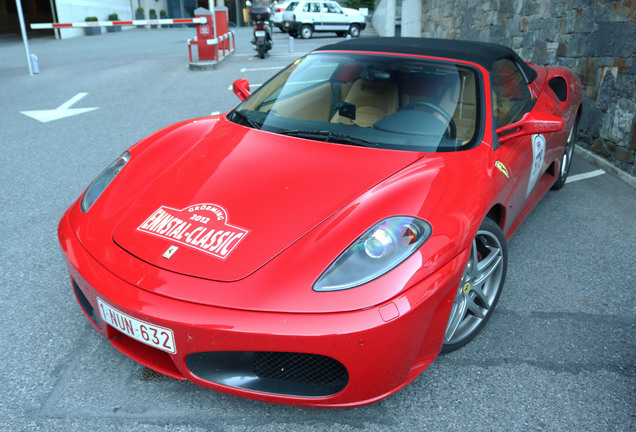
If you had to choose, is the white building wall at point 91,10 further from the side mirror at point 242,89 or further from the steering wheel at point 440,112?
the steering wheel at point 440,112

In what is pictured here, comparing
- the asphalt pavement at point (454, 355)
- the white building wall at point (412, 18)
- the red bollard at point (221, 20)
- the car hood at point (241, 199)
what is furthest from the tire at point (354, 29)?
the car hood at point (241, 199)

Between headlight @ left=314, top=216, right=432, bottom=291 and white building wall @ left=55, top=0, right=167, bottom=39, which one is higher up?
white building wall @ left=55, top=0, right=167, bottom=39

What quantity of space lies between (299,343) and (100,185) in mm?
1460

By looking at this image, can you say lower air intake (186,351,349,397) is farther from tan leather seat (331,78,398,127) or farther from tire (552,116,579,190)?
tire (552,116,579,190)

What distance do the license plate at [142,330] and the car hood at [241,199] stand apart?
0.70 ft

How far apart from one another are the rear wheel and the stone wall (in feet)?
53.6

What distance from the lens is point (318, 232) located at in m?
2.00

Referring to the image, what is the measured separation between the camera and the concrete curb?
4.65m

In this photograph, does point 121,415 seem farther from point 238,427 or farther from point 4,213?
point 4,213

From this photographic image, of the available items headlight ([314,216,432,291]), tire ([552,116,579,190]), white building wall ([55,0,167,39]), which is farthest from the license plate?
white building wall ([55,0,167,39])

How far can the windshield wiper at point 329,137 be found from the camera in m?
2.56

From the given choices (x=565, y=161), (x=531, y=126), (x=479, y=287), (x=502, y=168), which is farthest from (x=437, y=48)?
(x=565, y=161)

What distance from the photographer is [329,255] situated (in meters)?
1.89

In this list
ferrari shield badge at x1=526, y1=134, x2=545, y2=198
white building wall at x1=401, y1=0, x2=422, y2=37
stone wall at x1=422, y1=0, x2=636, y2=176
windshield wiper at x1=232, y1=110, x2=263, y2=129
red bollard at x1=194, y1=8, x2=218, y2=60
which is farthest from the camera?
white building wall at x1=401, y1=0, x2=422, y2=37
